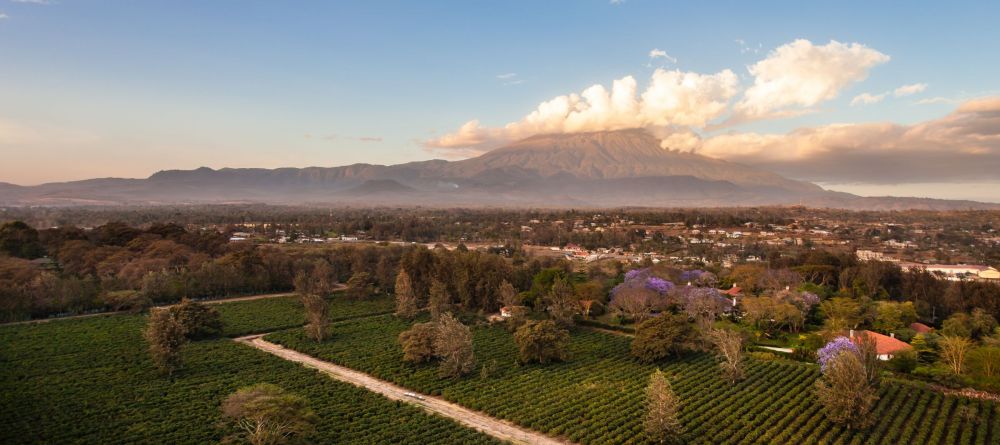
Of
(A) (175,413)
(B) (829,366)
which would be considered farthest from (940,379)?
(A) (175,413)

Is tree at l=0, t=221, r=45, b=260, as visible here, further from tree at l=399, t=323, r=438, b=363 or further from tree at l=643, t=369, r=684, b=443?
tree at l=643, t=369, r=684, b=443

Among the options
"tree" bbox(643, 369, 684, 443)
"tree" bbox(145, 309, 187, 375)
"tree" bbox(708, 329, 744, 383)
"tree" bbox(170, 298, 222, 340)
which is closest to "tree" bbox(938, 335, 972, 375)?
"tree" bbox(708, 329, 744, 383)

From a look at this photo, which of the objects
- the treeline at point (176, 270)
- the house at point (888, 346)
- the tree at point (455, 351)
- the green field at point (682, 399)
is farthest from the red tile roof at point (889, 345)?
the treeline at point (176, 270)

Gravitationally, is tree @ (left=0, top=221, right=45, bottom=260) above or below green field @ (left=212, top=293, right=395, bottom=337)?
above

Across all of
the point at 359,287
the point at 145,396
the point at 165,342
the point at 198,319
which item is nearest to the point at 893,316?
the point at 359,287

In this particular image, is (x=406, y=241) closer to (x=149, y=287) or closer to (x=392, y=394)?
(x=149, y=287)

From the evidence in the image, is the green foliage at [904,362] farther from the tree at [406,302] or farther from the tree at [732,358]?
the tree at [406,302]
